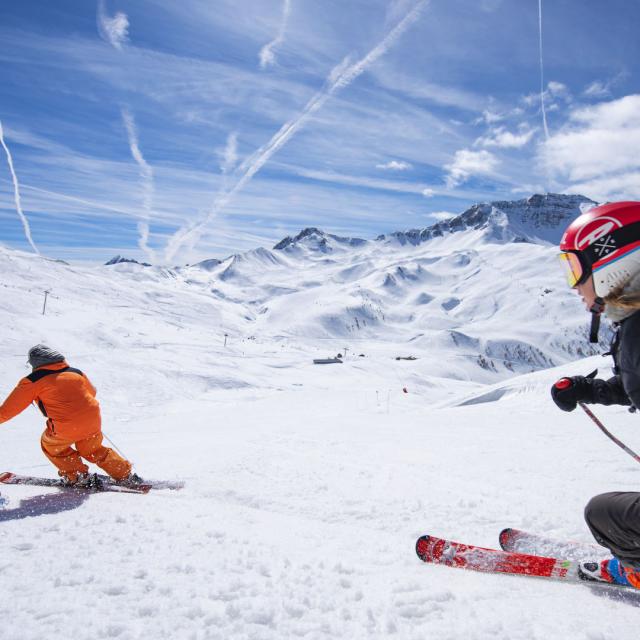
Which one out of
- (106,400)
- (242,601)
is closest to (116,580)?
(242,601)

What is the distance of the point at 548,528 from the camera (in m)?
4.64

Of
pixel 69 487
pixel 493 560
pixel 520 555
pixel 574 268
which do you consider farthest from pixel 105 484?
pixel 574 268

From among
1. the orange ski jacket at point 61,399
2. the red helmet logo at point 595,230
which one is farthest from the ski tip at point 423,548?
the orange ski jacket at point 61,399

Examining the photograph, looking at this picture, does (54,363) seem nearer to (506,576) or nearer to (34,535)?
(34,535)

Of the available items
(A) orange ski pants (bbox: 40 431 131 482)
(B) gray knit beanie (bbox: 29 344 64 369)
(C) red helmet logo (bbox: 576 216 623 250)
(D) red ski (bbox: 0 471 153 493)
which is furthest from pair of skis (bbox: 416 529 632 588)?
(B) gray knit beanie (bbox: 29 344 64 369)

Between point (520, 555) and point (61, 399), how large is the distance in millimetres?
5448

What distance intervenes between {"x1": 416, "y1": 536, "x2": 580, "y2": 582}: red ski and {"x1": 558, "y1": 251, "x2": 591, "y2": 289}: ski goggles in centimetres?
213

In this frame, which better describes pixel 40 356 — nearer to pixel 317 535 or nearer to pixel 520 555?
pixel 317 535

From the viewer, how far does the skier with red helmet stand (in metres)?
2.80

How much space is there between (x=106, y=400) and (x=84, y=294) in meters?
155

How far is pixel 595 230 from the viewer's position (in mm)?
3133

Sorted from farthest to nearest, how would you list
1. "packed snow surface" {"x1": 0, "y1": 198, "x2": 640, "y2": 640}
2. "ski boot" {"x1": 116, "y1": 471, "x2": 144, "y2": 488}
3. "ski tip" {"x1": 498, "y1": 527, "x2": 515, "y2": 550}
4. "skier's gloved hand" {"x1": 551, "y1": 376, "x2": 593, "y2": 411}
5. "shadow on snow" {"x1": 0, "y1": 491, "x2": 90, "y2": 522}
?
"ski boot" {"x1": 116, "y1": 471, "x2": 144, "y2": 488}, "shadow on snow" {"x1": 0, "y1": 491, "x2": 90, "y2": 522}, "ski tip" {"x1": 498, "y1": 527, "x2": 515, "y2": 550}, "skier's gloved hand" {"x1": 551, "y1": 376, "x2": 593, "y2": 411}, "packed snow surface" {"x1": 0, "y1": 198, "x2": 640, "y2": 640}

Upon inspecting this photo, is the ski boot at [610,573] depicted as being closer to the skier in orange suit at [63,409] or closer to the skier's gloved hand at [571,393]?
the skier's gloved hand at [571,393]

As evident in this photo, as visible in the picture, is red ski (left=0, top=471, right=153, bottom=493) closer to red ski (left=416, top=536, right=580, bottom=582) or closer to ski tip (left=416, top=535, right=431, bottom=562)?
ski tip (left=416, top=535, right=431, bottom=562)
